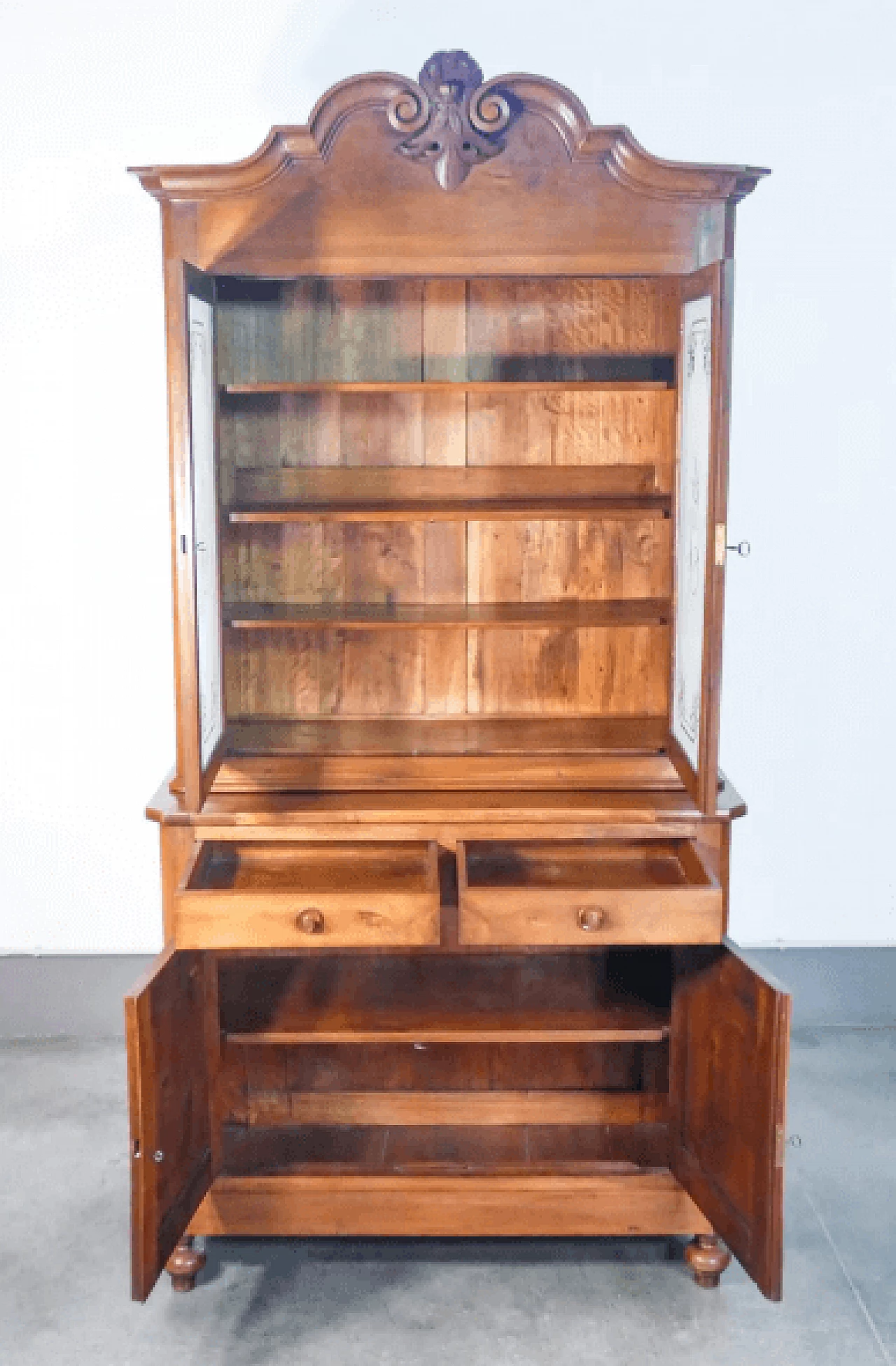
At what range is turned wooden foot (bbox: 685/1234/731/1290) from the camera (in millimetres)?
2318

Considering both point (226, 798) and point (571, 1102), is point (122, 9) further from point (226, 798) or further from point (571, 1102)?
point (571, 1102)

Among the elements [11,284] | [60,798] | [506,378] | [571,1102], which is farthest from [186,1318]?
[11,284]

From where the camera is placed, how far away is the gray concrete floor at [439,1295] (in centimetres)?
218

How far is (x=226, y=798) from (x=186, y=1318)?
0.84 metres

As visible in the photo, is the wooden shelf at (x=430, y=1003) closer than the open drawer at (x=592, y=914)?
No

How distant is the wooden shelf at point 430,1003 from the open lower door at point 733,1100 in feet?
0.36

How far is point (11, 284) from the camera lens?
2.98 meters

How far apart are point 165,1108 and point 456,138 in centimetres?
157

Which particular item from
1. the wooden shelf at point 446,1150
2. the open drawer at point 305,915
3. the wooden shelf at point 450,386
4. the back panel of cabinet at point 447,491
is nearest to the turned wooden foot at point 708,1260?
the wooden shelf at point 446,1150

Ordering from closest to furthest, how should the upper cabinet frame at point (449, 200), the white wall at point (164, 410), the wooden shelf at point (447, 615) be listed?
the upper cabinet frame at point (449, 200), the wooden shelf at point (447, 615), the white wall at point (164, 410)

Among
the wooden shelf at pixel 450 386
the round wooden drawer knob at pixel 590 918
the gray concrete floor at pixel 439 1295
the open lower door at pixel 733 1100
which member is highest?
the wooden shelf at pixel 450 386

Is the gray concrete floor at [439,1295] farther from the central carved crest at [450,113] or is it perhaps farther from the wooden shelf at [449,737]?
the central carved crest at [450,113]

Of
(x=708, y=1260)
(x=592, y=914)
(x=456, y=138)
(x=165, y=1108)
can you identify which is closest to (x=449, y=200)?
(x=456, y=138)

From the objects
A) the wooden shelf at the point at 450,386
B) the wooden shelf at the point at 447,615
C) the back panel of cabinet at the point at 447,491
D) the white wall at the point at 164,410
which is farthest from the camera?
the white wall at the point at 164,410
